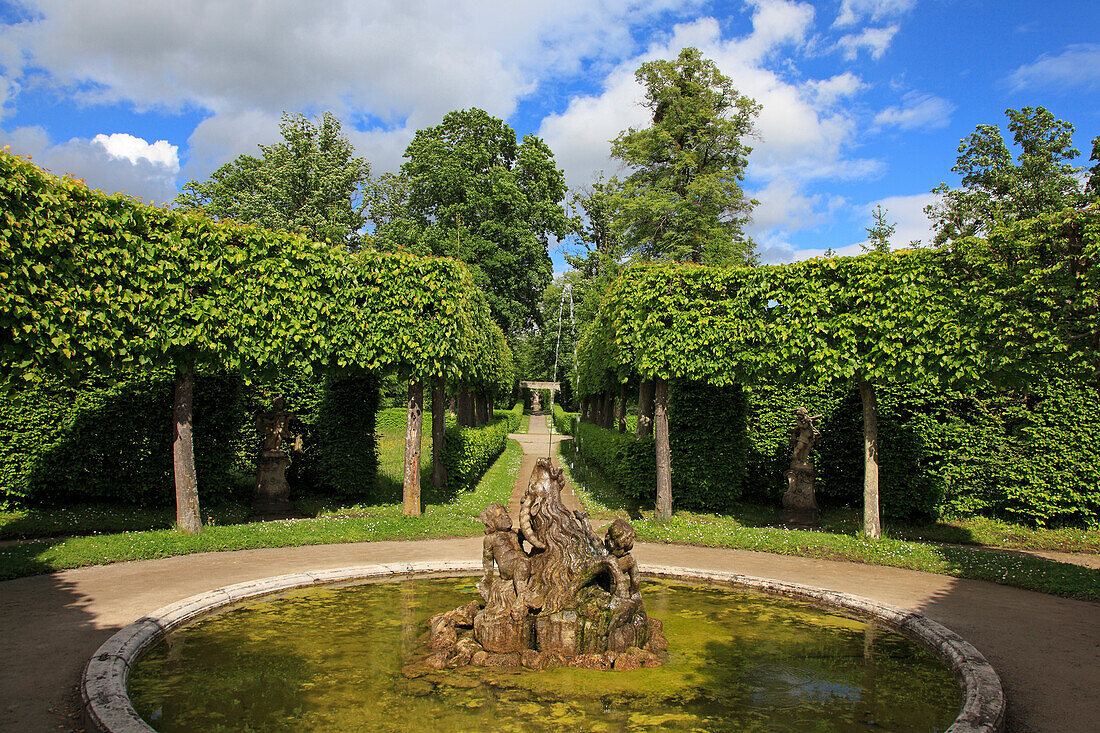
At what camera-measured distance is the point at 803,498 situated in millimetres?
14594

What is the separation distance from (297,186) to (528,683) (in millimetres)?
39453

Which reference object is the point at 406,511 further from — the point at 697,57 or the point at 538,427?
the point at 538,427

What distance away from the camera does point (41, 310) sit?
9.09m

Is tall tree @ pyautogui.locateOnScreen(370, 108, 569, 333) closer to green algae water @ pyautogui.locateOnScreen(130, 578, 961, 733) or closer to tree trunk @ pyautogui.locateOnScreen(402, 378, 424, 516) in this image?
tree trunk @ pyautogui.locateOnScreen(402, 378, 424, 516)

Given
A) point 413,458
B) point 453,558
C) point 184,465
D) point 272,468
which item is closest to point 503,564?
point 453,558

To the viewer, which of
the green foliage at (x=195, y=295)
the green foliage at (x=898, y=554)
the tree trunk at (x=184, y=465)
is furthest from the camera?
the tree trunk at (x=184, y=465)

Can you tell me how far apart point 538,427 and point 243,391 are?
40.8 meters

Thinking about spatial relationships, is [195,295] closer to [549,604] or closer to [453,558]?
[453,558]

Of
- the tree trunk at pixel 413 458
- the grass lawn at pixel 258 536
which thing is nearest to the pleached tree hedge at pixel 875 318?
the tree trunk at pixel 413 458

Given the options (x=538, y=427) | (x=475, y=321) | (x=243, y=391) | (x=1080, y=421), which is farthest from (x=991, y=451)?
(x=538, y=427)

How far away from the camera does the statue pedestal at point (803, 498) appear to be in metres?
14.6

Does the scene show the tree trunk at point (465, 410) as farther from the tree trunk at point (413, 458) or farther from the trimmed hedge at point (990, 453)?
the trimmed hedge at point (990, 453)

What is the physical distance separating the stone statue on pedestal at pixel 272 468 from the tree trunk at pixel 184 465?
3.57m

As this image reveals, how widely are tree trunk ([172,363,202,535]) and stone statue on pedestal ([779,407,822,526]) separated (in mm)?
12350
